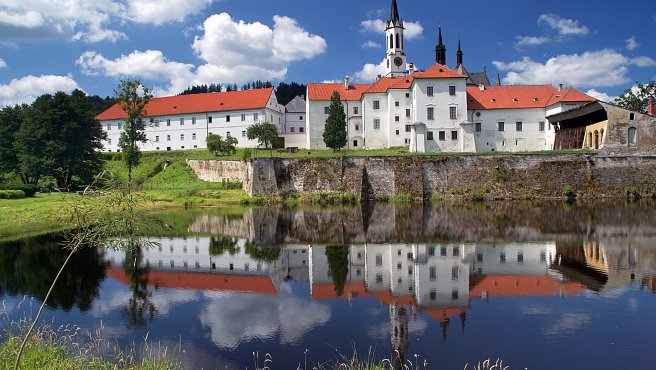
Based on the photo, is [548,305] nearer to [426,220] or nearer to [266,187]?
[426,220]

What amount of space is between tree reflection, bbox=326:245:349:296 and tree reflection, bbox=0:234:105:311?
22.2 ft

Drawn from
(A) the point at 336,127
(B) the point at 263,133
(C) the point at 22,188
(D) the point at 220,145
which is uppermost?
(B) the point at 263,133

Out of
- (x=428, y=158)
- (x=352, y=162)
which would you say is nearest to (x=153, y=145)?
(x=352, y=162)

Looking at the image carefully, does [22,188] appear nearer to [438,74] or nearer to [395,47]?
[438,74]

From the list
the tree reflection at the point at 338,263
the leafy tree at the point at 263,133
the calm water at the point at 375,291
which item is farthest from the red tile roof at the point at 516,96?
the tree reflection at the point at 338,263

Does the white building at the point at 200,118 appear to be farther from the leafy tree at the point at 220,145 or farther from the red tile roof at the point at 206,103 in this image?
the leafy tree at the point at 220,145

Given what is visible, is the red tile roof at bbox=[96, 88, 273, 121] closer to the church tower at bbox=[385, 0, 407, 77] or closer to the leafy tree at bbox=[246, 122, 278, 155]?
the leafy tree at bbox=[246, 122, 278, 155]

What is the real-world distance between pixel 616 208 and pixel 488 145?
1873 cm

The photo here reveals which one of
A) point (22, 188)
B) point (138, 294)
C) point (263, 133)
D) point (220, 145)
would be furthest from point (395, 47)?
point (138, 294)

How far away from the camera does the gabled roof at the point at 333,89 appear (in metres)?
52.2

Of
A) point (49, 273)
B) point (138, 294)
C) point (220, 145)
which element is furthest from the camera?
point (220, 145)

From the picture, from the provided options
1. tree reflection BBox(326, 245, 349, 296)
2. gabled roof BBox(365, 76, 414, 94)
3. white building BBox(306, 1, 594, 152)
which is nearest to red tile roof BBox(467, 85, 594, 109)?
white building BBox(306, 1, 594, 152)

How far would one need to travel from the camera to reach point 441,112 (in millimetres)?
43844

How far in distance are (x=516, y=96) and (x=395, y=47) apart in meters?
15.8
